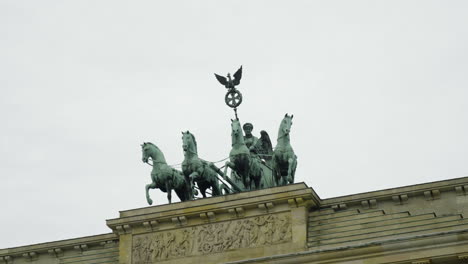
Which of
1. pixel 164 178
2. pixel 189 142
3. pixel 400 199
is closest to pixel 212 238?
pixel 164 178

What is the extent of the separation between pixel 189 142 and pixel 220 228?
10.5ft

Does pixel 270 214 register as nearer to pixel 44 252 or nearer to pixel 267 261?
pixel 267 261

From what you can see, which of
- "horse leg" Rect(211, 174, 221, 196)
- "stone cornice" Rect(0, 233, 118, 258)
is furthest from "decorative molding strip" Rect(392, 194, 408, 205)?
"stone cornice" Rect(0, 233, 118, 258)

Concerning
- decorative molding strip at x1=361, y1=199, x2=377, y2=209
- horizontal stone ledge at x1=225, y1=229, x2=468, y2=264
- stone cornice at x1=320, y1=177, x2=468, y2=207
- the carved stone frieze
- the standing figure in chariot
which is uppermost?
the standing figure in chariot

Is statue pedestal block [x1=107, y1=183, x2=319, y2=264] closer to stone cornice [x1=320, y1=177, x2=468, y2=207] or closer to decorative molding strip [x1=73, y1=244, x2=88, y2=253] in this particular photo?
stone cornice [x1=320, y1=177, x2=468, y2=207]

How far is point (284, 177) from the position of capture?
37.5 m

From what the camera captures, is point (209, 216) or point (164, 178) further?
point (164, 178)

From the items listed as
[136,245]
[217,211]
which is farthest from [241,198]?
[136,245]

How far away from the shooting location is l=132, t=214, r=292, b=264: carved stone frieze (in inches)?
1401

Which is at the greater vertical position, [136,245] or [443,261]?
[136,245]

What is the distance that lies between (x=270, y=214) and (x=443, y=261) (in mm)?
5786

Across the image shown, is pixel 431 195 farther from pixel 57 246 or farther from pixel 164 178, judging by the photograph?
pixel 57 246

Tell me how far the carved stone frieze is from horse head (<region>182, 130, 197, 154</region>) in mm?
2650

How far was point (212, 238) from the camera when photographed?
36.3m
